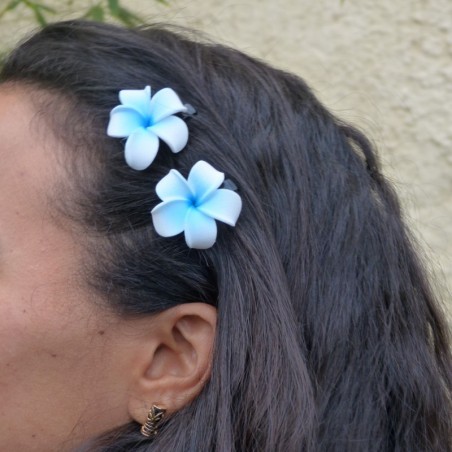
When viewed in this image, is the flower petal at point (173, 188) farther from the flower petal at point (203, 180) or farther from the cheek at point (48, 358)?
the cheek at point (48, 358)

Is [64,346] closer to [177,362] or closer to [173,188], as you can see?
[177,362]

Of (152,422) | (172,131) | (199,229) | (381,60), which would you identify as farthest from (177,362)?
(381,60)

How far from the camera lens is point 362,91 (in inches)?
89.4

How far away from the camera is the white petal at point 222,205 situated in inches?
47.1

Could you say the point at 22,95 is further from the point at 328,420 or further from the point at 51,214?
the point at 328,420

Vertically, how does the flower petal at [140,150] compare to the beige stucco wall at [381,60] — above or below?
above

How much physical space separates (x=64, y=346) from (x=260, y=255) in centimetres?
29

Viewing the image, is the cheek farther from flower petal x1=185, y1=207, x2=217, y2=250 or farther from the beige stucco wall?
the beige stucco wall

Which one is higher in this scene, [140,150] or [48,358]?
[140,150]

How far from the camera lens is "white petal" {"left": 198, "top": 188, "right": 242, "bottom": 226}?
1.20 metres

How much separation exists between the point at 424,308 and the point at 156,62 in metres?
0.56

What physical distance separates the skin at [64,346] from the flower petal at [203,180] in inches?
6.0

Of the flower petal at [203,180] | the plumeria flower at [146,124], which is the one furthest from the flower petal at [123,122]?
the flower petal at [203,180]

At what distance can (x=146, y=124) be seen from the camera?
124 cm
